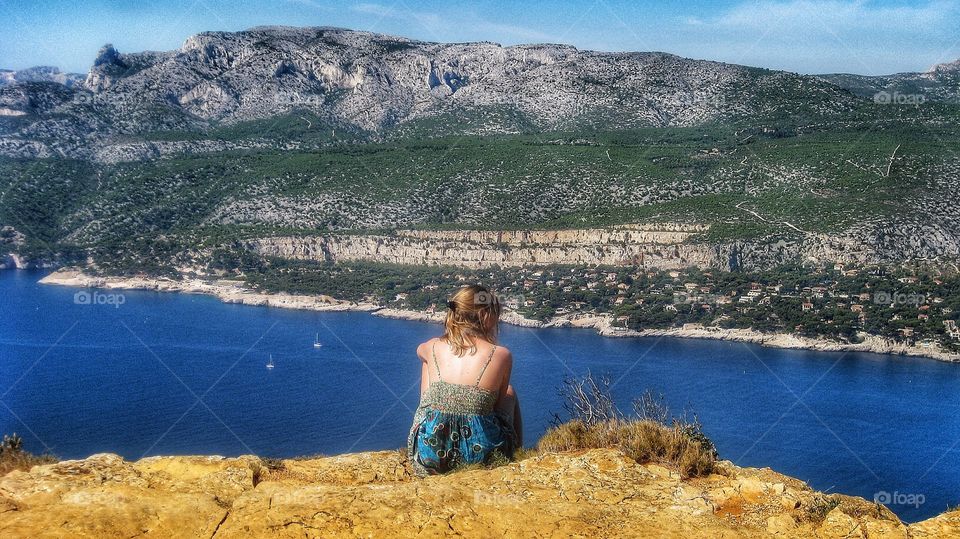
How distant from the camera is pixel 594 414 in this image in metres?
4.72

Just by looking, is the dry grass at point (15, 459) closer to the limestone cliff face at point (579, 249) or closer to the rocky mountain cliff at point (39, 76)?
the limestone cliff face at point (579, 249)

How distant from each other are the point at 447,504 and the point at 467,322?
1065mm

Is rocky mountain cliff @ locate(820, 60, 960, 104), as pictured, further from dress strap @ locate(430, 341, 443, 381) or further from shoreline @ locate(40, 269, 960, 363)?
dress strap @ locate(430, 341, 443, 381)

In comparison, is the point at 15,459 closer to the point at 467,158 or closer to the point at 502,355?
the point at 502,355

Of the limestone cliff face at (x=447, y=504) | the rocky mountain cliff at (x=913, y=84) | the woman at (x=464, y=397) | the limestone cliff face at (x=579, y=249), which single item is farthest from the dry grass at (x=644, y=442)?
the rocky mountain cliff at (x=913, y=84)

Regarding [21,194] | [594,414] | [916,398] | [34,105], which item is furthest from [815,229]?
[34,105]

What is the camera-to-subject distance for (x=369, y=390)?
38.1 metres

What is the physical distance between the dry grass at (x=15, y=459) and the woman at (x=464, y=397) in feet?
6.34

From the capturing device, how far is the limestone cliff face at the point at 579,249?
5088 cm

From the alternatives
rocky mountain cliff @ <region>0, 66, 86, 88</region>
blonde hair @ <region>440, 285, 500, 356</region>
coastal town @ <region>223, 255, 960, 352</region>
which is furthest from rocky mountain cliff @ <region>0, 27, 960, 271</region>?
rocky mountain cliff @ <region>0, 66, 86, 88</region>

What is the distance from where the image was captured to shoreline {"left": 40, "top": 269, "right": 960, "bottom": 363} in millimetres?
45781

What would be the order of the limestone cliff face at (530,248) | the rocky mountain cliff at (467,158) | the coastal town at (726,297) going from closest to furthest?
1. the coastal town at (726,297)
2. the limestone cliff face at (530,248)
3. the rocky mountain cliff at (467,158)

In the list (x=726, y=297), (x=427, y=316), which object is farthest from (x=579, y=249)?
(x=427, y=316)

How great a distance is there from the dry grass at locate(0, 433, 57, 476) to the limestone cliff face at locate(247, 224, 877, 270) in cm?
4922
